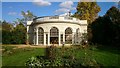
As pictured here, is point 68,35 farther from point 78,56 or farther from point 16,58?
point 78,56

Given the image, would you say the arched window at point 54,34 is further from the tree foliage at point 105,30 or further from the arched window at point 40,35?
the tree foliage at point 105,30

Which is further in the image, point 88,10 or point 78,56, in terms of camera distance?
point 88,10

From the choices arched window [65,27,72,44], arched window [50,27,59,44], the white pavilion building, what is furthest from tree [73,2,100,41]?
arched window [50,27,59,44]

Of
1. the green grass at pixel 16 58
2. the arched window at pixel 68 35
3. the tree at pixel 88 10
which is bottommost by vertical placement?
the green grass at pixel 16 58

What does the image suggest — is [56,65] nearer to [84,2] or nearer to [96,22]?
[96,22]

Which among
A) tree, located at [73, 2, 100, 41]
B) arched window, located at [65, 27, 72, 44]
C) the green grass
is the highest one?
tree, located at [73, 2, 100, 41]

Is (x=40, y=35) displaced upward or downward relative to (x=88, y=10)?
downward

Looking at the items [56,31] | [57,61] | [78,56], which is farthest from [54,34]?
[57,61]

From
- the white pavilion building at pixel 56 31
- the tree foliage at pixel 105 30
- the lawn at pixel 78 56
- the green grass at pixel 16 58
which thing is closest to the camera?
the lawn at pixel 78 56

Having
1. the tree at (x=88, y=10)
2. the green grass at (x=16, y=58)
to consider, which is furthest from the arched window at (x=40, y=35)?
the green grass at (x=16, y=58)

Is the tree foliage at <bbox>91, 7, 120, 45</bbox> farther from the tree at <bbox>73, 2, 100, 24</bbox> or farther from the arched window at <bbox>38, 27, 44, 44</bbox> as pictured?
the arched window at <bbox>38, 27, 44, 44</bbox>

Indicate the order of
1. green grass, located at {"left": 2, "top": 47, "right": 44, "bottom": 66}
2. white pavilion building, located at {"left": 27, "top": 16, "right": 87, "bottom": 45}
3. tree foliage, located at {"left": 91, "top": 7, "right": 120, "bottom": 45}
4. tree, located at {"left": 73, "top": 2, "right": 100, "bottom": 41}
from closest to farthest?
green grass, located at {"left": 2, "top": 47, "right": 44, "bottom": 66}
white pavilion building, located at {"left": 27, "top": 16, "right": 87, "bottom": 45}
tree foliage, located at {"left": 91, "top": 7, "right": 120, "bottom": 45}
tree, located at {"left": 73, "top": 2, "right": 100, "bottom": 41}

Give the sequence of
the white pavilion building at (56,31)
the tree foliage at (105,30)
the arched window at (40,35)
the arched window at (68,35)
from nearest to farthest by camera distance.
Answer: the white pavilion building at (56,31)
the arched window at (68,35)
the arched window at (40,35)
the tree foliage at (105,30)

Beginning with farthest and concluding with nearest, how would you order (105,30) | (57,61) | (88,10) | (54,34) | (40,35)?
1. (88,10)
2. (105,30)
3. (40,35)
4. (54,34)
5. (57,61)
